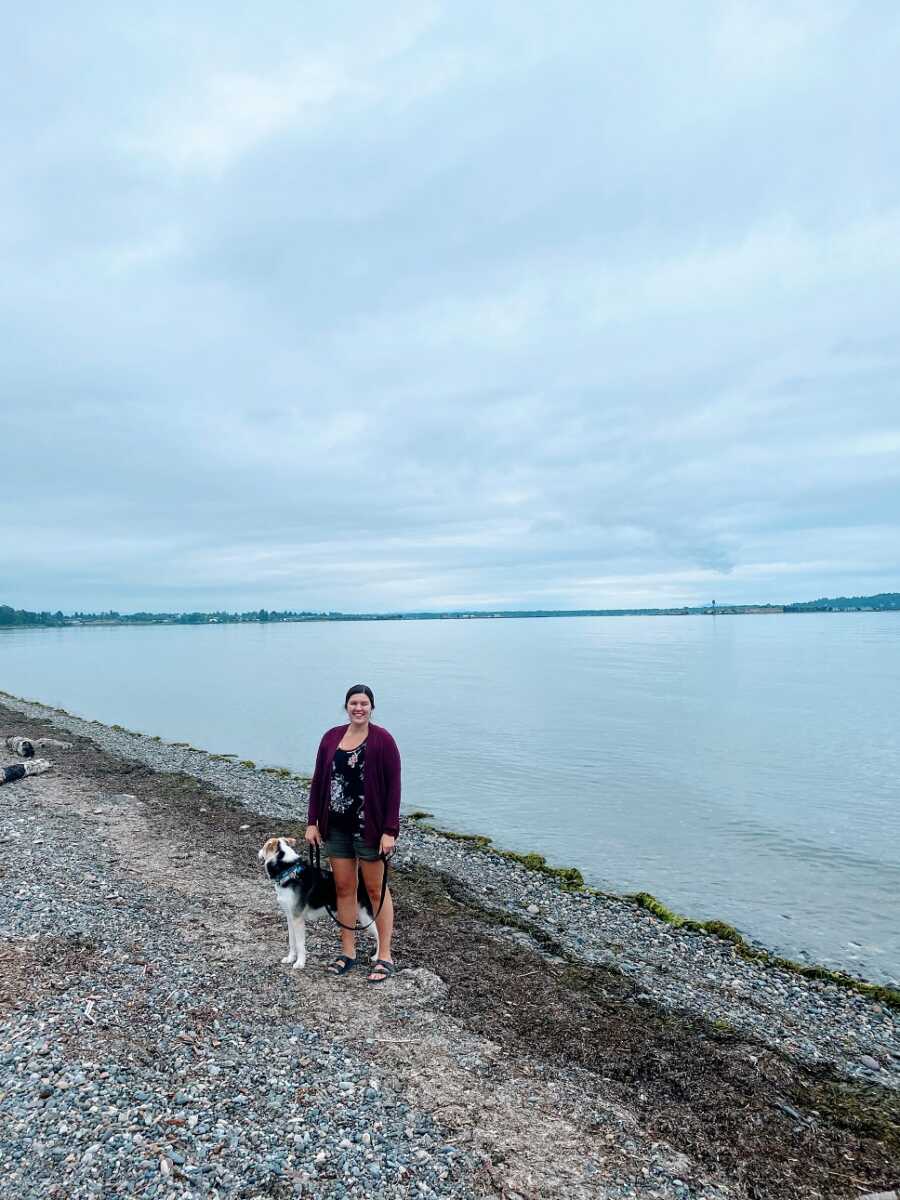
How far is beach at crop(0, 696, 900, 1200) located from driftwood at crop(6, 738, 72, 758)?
1360 centimetres

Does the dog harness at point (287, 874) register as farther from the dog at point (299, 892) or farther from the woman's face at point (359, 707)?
the woman's face at point (359, 707)

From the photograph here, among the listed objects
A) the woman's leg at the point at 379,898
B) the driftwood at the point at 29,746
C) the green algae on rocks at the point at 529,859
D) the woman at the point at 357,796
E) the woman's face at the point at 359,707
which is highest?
the woman's face at the point at 359,707

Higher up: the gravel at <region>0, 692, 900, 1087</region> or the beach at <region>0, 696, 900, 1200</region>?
the beach at <region>0, 696, 900, 1200</region>

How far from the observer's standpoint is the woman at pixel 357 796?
23.7 ft

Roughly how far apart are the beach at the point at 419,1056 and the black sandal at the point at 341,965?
5.0 inches

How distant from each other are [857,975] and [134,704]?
165 feet

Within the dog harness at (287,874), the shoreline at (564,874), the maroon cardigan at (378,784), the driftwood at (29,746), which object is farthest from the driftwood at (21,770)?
the maroon cardigan at (378,784)

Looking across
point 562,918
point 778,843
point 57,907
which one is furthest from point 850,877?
point 57,907

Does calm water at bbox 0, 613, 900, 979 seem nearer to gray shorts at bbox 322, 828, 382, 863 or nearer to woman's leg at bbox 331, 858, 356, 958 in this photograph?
woman's leg at bbox 331, 858, 356, 958

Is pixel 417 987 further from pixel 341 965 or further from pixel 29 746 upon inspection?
pixel 29 746

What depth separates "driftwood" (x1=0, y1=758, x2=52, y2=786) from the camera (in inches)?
750

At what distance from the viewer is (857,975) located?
11102 millimetres

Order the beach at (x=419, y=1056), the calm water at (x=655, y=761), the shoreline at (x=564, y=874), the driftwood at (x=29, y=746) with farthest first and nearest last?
the driftwood at (x=29, y=746), the calm water at (x=655, y=761), the shoreline at (x=564, y=874), the beach at (x=419, y=1056)

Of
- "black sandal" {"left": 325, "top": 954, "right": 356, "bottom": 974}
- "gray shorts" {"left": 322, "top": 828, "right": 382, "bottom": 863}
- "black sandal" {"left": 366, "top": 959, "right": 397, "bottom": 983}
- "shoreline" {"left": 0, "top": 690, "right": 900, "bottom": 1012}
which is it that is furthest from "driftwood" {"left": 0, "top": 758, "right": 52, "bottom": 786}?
"gray shorts" {"left": 322, "top": 828, "right": 382, "bottom": 863}
